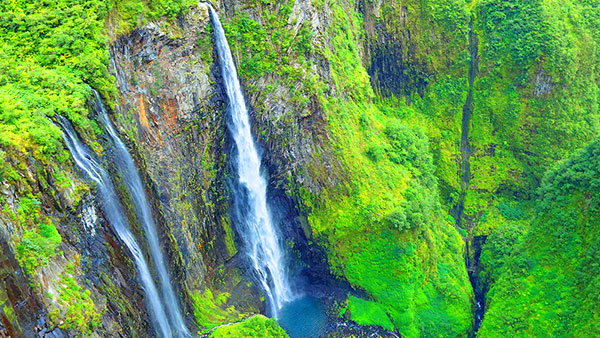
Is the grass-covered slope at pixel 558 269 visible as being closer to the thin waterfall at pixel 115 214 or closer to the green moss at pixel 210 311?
the green moss at pixel 210 311

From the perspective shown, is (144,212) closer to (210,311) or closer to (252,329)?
(210,311)

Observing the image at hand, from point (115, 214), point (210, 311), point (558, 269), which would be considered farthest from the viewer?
point (558, 269)

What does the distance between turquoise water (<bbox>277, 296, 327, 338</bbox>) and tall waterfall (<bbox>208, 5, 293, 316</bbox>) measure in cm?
45

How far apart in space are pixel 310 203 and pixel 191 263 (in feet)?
20.6

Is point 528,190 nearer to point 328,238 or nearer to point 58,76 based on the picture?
point 328,238

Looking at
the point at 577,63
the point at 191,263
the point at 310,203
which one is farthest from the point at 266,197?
the point at 577,63

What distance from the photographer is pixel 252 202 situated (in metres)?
19.0

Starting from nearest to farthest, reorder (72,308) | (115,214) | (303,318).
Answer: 1. (72,308)
2. (115,214)
3. (303,318)

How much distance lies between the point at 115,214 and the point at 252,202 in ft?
25.9

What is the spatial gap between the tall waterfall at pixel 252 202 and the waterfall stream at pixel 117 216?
571 centimetres

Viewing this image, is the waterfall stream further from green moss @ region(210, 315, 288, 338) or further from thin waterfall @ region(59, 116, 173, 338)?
green moss @ region(210, 315, 288, 338)

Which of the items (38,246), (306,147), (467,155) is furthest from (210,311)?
(467,155)

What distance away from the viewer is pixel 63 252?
9688 mm

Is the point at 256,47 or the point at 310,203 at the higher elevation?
the point at 256,47
